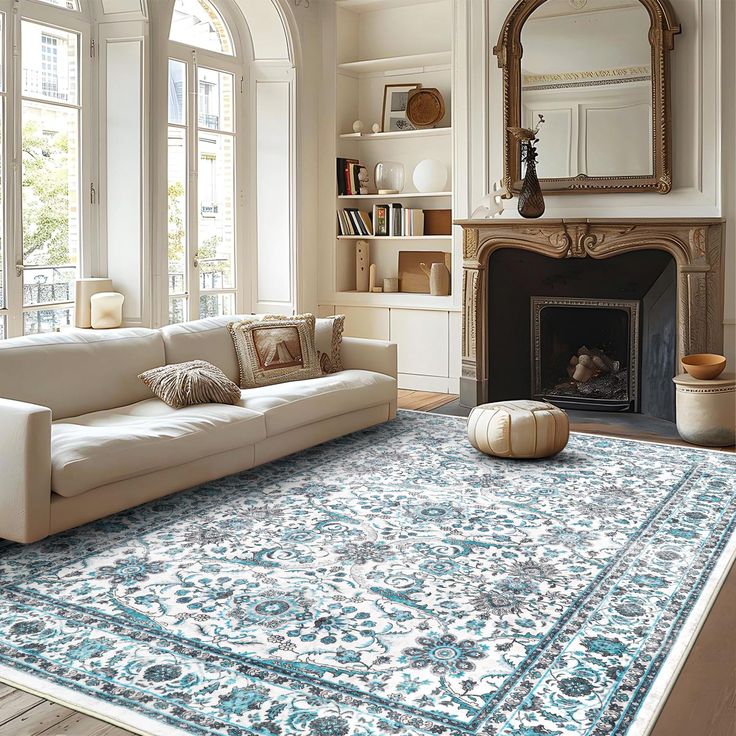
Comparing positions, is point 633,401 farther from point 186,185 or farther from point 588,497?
point 186,185

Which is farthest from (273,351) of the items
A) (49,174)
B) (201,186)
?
(201,186)

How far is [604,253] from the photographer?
6.19m

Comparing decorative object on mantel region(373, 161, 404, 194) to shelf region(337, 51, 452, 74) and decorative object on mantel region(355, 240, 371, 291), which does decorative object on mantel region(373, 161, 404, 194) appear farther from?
shelf region(337, 51, 452, 74)

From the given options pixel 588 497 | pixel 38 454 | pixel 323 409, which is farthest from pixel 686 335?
pixel 38 454

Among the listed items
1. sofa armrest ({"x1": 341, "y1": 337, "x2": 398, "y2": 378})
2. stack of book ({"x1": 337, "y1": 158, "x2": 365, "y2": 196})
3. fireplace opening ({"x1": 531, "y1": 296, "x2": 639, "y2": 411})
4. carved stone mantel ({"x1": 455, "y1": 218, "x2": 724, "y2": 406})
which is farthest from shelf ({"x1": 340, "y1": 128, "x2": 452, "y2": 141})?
sofa armrest ({"x1": 341, "y1": 337, "x2": 398, "y2": 378})

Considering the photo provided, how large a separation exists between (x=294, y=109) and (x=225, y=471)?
3.84m

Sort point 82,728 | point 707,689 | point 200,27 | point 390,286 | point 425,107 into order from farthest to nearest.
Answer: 1. point 390,286
2. point 425,107
3. point 200,27
4. point 707,689
5. point 82,728

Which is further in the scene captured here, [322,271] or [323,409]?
[322,271]

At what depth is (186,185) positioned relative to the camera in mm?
6617

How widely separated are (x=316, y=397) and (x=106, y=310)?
1.74 meters

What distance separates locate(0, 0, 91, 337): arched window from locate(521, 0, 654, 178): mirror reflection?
3.11 m

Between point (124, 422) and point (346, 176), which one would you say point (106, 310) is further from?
point (346, 176)

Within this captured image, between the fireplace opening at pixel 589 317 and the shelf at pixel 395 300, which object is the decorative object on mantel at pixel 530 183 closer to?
the fireplace opening at pixel 589 317

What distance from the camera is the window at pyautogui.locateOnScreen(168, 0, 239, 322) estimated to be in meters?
6.54
